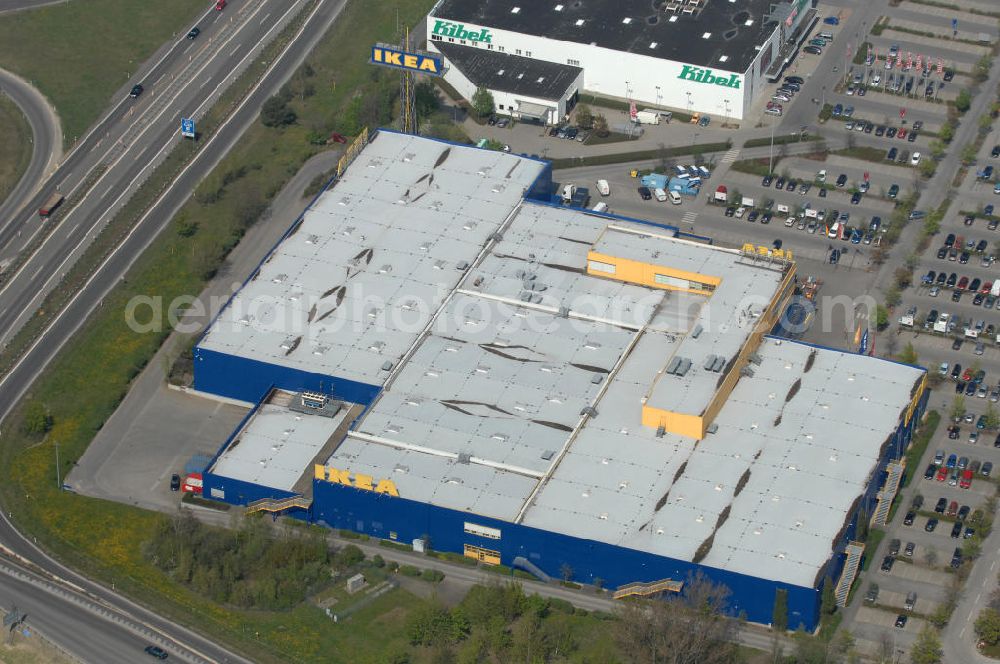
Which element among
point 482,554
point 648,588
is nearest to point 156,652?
point 482,554

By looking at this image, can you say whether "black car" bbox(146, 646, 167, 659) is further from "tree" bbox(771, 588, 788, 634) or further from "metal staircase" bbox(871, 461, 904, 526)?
"metal staircase" bbox(871, 461, 904, 526)

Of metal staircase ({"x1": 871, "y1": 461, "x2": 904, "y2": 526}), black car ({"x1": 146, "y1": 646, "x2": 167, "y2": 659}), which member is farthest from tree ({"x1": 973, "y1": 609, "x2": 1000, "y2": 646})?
black car ({"x1": 146, "y1": 646, "x2": 167, "y2": 659})

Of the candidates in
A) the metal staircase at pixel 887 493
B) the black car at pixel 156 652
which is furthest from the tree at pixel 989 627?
the black car at pixel 156 652

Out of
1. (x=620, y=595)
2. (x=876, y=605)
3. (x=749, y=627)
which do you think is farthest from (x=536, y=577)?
(x=876, y=605)

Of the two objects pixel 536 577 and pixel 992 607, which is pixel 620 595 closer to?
pixel 536 577

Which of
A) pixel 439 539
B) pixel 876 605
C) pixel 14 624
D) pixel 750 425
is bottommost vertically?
pixel 14 624

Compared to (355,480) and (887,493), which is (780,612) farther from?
(355,480)
